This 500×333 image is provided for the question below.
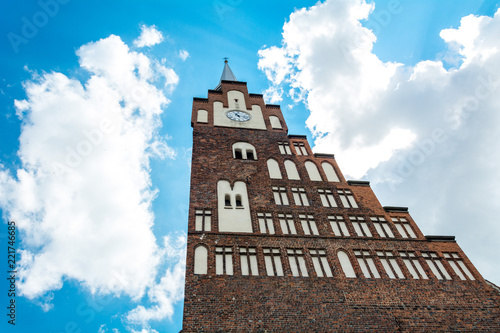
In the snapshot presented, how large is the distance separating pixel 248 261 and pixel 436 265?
337 inches

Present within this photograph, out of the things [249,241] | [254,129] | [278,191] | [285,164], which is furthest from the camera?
[254,129]

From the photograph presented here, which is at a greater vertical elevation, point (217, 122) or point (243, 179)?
point (217, 122)

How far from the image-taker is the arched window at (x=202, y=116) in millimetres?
22317

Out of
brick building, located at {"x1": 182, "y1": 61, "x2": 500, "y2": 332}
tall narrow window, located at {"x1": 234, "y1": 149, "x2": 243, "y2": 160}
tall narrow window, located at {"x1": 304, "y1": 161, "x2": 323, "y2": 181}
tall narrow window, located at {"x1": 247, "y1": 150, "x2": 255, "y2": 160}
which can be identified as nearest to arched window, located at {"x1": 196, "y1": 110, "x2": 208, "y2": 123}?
brick building, located at {"x1": 182, "y1": 61, "x2": 500, "y2": 332}

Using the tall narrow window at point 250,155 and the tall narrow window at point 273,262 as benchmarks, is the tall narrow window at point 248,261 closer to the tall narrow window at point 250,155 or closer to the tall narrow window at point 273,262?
the tall narrow window at point 273,262

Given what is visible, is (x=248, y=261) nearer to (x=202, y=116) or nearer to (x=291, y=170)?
(x=291, y=170)

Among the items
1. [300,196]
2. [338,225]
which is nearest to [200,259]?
[300,196]

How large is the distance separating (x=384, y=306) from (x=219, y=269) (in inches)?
255

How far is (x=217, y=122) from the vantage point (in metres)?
22.4

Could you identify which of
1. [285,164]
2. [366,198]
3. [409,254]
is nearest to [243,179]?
[285,164]

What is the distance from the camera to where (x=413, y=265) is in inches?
578

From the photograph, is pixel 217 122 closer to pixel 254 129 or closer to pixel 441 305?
pixel 254 129

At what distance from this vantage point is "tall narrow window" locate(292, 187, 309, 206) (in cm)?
1716

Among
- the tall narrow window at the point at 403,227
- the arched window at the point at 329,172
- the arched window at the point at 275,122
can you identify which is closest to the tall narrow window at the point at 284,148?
the arched window at the point at 275,122
